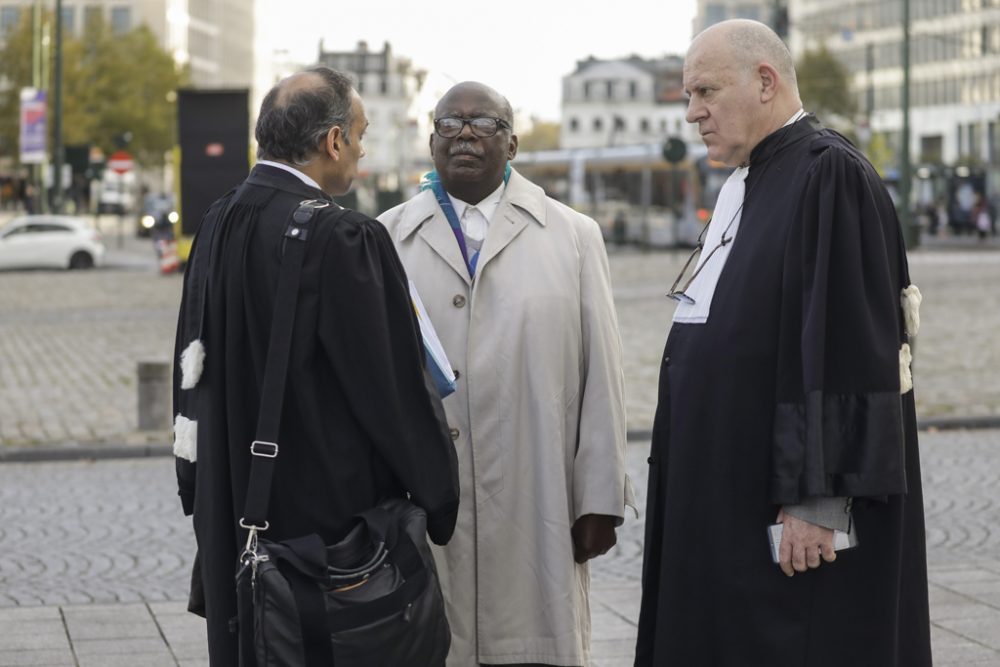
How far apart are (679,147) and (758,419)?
3711cm

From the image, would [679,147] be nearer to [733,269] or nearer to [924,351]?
[924,351]

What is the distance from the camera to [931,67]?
104 metres

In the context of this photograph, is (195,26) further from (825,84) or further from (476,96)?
(476,96)

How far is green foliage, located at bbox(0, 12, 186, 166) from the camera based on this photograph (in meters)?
69.3

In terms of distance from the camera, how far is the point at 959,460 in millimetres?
11297

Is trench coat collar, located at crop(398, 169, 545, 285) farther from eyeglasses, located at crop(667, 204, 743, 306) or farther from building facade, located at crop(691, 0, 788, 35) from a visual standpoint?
building facade, located at crop(691, 0, 788, 35)

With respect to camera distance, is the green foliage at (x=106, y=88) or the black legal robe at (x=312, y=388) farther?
the green foliage at (x=106, y=88)

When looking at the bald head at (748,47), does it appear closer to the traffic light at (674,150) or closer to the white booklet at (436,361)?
the white booklet at (436,361)

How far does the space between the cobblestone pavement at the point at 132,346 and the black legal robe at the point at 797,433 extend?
334 inches

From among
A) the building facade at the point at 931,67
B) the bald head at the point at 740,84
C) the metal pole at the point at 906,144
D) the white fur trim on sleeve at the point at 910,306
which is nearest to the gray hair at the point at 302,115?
the bald head at the point at 740,84

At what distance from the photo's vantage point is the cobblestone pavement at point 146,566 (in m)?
6.31

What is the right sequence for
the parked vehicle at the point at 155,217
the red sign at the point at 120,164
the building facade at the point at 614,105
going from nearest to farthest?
the red sign at the point at 120,164 < the parked vehicle at the point at 155,217 < the building facade at the point at 614,105

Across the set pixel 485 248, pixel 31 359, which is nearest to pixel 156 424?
pixel 31 359

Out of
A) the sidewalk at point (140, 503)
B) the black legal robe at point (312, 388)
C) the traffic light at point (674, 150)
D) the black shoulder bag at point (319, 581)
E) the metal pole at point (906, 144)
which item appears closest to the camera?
the black shoulder bag at point (319, 581)
